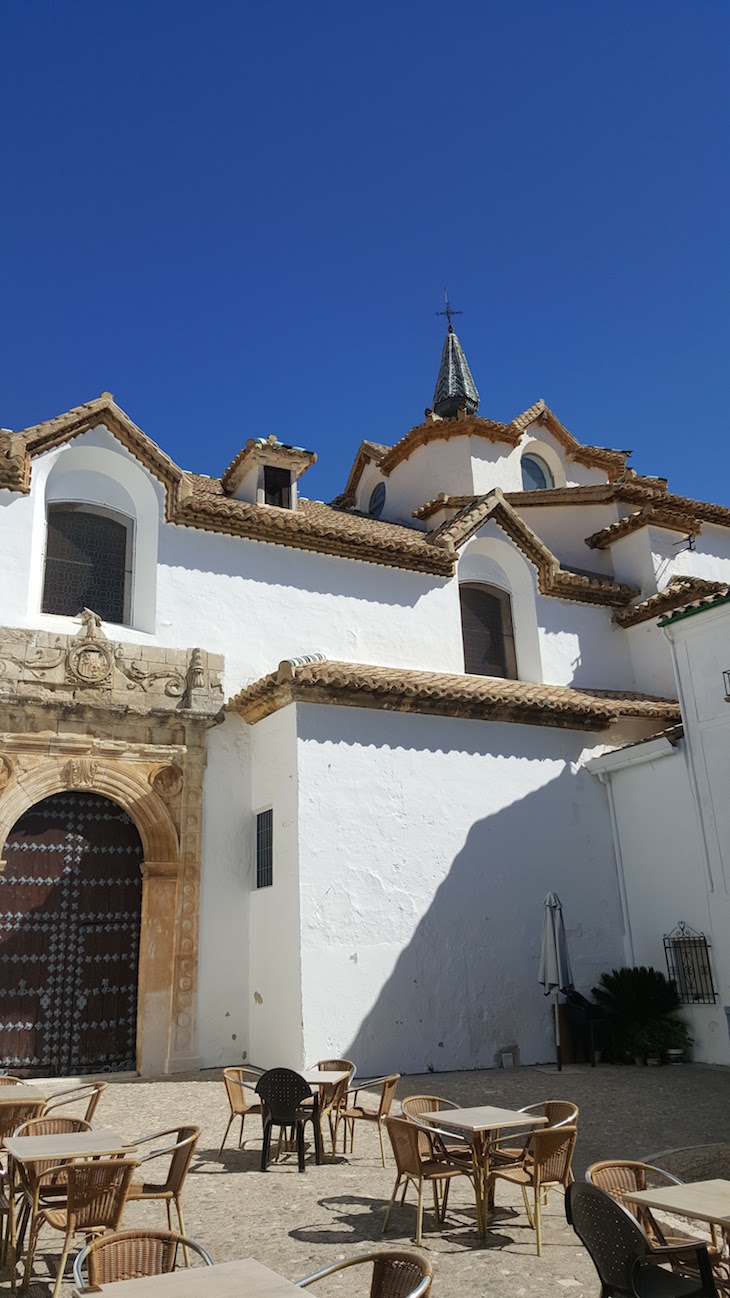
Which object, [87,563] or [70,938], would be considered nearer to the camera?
[70,938]

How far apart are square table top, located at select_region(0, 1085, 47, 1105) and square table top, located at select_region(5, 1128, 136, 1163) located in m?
0.66

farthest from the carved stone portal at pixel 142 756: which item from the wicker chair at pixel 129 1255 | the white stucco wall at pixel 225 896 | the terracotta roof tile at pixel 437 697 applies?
the wicker chair at pixel 129 1255

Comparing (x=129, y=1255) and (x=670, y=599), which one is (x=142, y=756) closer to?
(x=129, y=1255)

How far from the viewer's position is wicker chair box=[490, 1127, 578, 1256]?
5449mm

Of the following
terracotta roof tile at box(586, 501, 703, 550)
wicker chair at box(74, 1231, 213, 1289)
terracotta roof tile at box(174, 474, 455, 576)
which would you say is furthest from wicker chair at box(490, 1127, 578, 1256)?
terracotta roof tile at box(586, 501, 703, 550)

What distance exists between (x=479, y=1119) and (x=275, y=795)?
6.24 metres

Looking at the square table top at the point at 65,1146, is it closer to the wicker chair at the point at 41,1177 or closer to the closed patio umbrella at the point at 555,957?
the wicker chair at the point at 41,1177

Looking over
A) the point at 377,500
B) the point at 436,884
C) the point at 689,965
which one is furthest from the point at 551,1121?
the point at 377,500

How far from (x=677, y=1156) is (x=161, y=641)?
26.9 feet

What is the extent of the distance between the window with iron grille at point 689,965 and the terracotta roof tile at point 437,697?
10.3 feet

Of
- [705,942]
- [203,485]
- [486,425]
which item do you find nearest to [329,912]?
[705,942]

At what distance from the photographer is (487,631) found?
1586cm

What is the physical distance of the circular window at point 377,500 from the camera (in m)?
20.0

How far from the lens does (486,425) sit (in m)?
18.9
